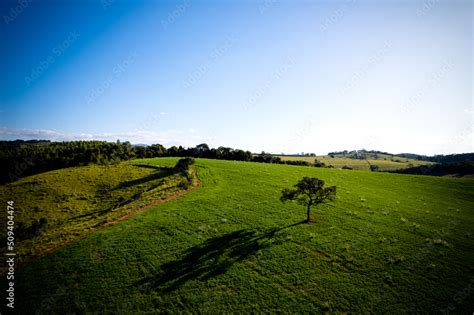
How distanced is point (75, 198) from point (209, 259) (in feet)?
126

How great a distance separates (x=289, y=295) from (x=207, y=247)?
30.1 ft

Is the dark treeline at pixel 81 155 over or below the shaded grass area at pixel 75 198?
over

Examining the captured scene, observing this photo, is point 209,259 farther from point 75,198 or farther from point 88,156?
point 88,156

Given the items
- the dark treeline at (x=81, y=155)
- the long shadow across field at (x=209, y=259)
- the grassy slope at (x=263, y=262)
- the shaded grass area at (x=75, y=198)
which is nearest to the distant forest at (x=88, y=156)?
the dark treeline at (x=81, y=155)

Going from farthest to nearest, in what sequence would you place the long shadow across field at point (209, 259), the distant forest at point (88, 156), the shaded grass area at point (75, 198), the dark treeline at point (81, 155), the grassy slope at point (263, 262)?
the distant forest at point (88, 156)
the dark treeline at point (81, 155)
the shaded grass area at point (75, 198)
the long shadow across field at point (209, 259)
the grassy slope at point (263, 262)

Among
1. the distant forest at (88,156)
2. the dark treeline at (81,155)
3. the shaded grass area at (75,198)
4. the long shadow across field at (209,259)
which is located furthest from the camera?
the distant forest at (88,156)

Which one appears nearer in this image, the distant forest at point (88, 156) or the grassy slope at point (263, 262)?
the grassy slope at point (263, 262)

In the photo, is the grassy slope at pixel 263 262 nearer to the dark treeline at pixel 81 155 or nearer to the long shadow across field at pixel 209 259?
the long shadow across field at pixel 209 259

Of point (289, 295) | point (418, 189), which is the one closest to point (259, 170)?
point (418, 189)

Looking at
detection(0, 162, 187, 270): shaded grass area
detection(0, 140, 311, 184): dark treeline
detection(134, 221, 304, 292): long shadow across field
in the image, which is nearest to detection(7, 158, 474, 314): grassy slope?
detection(134, 221, 304, 292): long shadow across field

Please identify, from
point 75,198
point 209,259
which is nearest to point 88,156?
point 75,198

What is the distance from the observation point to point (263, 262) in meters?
19.9

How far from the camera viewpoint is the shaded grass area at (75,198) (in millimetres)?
29466

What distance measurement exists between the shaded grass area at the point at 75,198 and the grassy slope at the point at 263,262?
18.3 ft
